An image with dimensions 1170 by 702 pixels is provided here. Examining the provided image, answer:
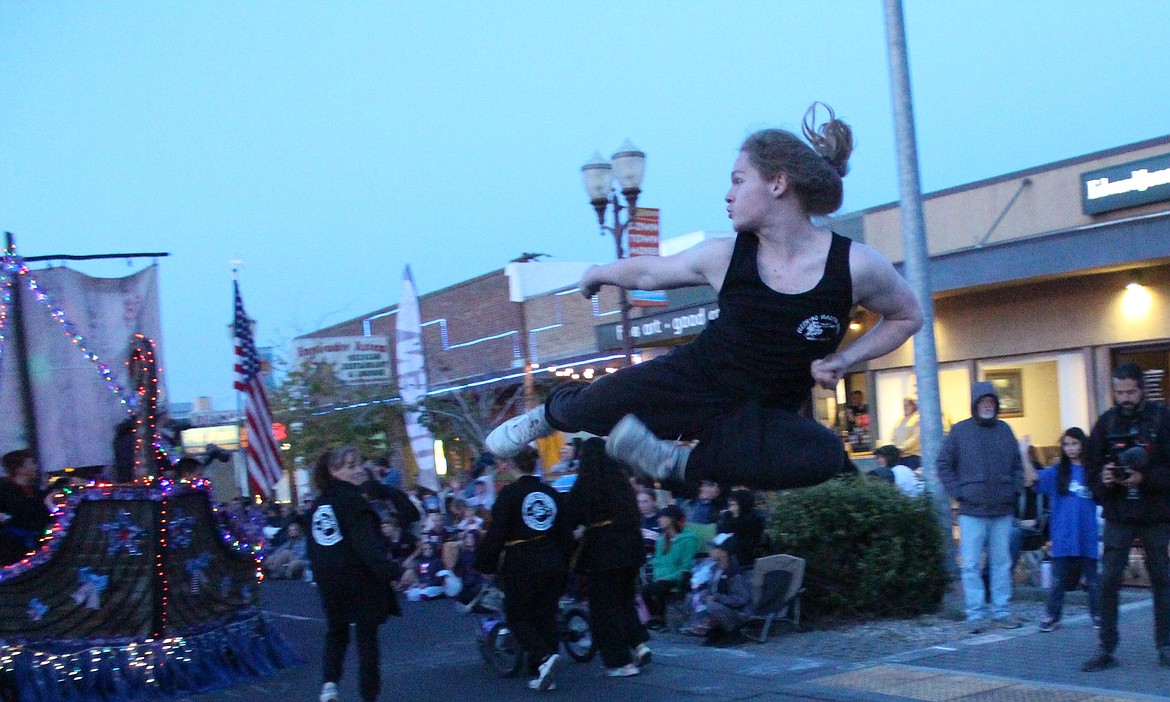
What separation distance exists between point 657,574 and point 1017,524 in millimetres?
3324

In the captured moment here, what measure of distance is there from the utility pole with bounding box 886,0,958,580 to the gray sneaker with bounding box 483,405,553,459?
6011 mm

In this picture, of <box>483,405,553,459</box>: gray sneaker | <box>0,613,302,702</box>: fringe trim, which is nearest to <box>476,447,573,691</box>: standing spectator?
<box>0,613,302,702</box>: fringe trim

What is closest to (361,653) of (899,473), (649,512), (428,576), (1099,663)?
(1099,663)

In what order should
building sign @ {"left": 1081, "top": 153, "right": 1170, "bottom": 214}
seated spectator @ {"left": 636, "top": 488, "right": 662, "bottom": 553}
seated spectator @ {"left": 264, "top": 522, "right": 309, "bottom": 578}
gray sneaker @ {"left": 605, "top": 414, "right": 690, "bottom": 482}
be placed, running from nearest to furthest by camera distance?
1. gray sneaker @ {"left": 605, "top": 414, "right": 690, "bottom": 482}
2. seated spectator @ {"left": 636, "top": 488, "right": 662, "bottom": 553}
3. building sign @ {"left": 1081, "top": 153, "right": 1170, "bottom": 214}
4. seated spectator @ {"left": 264, "top": 522, "right": 309, "bottom": 578}

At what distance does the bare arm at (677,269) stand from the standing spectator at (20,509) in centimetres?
682

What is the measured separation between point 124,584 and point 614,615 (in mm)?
3838

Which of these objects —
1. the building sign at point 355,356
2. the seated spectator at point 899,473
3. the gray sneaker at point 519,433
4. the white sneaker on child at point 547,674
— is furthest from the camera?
the building sign at point 355,356

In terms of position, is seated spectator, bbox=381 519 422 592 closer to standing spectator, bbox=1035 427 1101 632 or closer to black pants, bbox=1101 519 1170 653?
standing spectator, bbox=1035 427 1101 632

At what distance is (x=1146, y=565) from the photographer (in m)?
7.48

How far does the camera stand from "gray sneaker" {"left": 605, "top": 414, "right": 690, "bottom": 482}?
349 cm

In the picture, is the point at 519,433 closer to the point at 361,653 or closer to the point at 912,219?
the point at 361,653

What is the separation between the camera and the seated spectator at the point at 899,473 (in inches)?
425

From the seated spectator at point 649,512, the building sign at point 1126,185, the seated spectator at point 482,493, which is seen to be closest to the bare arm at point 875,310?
the seated spectator at point 649,512

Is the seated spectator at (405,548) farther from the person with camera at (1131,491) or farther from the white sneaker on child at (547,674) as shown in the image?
the person with camera at (1131,491)
